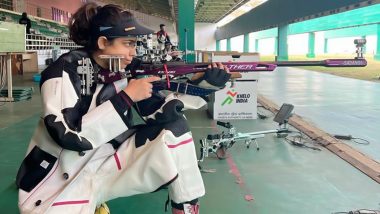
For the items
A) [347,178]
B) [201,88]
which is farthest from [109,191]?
[347,178]

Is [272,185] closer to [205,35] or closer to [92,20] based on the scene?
[92,20]

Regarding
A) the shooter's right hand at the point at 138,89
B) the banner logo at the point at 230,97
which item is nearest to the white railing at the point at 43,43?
the banner logo at the point at 230,97

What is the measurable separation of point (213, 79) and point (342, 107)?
395 centimetres

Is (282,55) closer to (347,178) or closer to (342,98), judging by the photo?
(342,98)

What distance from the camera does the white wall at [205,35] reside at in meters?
34.7

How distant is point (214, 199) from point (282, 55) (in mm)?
17062

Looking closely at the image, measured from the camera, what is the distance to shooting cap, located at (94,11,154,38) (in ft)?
5.06

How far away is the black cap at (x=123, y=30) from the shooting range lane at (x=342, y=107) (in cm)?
226

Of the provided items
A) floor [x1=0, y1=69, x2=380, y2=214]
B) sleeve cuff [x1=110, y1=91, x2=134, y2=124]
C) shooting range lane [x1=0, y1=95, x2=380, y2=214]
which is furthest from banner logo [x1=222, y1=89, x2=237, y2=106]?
sleeve cuff [x1=110, y1=91, x2=134, y2=124]

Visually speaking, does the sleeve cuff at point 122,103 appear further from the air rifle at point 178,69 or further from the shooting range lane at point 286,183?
the shooting range lane at point 286,183

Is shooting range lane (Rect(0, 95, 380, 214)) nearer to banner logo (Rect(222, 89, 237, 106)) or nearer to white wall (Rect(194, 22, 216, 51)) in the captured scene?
banner logo (Rect(222, 89, 237, 106))

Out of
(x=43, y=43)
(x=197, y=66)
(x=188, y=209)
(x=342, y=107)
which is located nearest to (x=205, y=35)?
(x=43, y=43)

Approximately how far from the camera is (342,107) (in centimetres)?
521

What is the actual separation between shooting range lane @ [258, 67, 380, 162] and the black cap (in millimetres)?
2264
